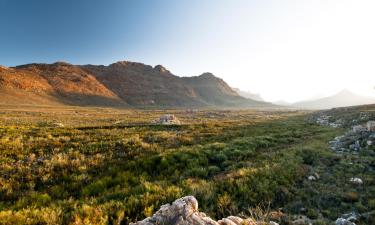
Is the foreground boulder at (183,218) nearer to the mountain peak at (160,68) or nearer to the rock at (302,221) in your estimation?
the rock at (302,221)

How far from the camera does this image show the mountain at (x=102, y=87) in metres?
102

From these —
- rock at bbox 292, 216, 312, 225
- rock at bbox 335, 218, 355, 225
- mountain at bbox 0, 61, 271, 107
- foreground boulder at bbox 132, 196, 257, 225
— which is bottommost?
rock at bbox 292, 216, 312, 225

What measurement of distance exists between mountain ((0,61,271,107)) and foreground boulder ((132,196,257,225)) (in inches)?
3935

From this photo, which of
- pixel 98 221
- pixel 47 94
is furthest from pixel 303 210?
pixel 47 94

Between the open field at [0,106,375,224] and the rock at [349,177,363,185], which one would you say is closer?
the open field at [0,106,375,224]

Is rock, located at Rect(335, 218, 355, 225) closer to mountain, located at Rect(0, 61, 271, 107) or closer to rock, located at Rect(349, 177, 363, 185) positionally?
rock, located at Rect(349, 177, 363, 185)

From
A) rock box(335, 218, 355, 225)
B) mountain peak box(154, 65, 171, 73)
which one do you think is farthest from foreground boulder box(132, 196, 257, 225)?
mountain peak box(154, 65, 171, 73)

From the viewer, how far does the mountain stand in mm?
102500

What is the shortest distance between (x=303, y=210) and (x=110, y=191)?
5.91 m

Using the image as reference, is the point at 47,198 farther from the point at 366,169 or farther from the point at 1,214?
the point at 366,169

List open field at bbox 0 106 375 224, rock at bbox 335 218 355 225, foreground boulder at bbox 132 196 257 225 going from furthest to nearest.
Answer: open field at bbox 0 106 375 224
rock at bbox 335 218 355 225
foreground boulder at bbox 132 196 257 225

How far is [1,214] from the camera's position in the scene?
17.2ft

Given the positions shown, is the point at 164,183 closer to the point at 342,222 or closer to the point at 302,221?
the point at 302,221

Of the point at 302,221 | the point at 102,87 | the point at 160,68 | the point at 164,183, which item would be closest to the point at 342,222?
the point at 302,221
